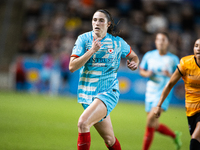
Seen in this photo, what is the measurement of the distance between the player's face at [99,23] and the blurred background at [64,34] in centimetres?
1139

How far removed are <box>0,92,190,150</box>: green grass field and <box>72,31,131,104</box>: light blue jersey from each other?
6.45 ft

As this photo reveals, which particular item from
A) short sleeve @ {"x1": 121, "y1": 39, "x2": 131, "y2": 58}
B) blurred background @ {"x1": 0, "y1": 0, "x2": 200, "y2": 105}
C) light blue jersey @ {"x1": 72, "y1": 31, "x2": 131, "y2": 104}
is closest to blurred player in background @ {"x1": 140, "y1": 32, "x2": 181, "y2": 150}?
short sleeve @ {"x1": 121, "y1": 39, "x2": 131, "y2": 58}

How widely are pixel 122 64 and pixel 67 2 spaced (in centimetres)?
A: 599

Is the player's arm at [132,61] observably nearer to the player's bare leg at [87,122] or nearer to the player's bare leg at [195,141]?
the player's bare leg at [87,122]

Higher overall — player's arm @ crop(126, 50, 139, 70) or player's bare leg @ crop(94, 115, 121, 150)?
player's arm @ crop(126, 50, 139, 70)

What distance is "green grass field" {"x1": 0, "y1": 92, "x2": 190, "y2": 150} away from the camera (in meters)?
6.24

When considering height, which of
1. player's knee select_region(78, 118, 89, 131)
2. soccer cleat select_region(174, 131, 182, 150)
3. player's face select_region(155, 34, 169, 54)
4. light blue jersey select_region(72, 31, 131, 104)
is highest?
player's face select_region(155, 34, 169, 54)


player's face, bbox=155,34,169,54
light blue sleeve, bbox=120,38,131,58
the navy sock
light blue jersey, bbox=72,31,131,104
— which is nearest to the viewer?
the navy sock

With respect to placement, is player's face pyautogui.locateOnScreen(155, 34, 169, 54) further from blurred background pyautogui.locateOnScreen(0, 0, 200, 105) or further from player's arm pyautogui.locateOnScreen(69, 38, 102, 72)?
blurred background pyautogui.locateOnScreen(0, 0, 200, 105)

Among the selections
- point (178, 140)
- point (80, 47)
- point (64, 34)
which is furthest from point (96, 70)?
point (64, 34)

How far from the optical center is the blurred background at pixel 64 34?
1688 centimetres

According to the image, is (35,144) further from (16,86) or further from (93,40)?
(16,86)

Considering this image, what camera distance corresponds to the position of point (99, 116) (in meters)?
4.08

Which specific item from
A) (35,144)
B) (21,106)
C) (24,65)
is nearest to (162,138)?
(35,144)
